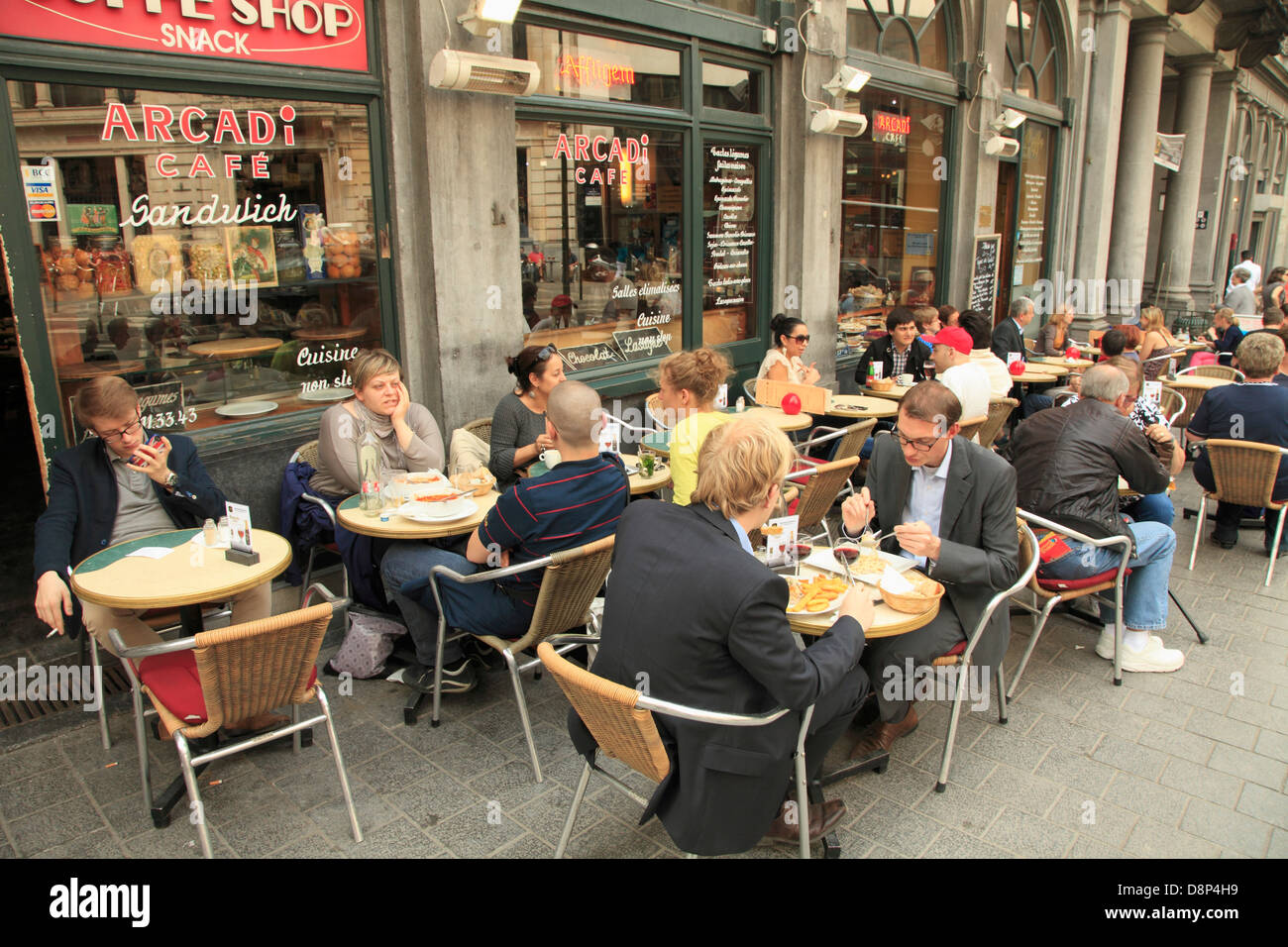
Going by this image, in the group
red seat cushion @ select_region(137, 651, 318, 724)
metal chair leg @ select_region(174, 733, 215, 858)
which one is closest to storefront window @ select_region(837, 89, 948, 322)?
red seat cushion @ select_region(137, 651, 318, 724)

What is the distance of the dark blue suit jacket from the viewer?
369 centimetres

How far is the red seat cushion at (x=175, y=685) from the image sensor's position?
3.08 meters

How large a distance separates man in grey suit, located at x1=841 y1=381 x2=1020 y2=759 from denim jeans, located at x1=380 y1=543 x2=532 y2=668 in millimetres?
1500

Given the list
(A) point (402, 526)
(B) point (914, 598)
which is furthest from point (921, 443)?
(A) point (402, 526)

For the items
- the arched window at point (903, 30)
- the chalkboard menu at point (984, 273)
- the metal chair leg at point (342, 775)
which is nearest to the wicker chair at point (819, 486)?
the metal chair leg at point (342, 775)

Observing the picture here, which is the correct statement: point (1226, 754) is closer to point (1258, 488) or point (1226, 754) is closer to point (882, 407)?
point (1258, 488)

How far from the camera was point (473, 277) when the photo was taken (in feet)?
18.9

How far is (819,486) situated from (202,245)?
11.8 feet

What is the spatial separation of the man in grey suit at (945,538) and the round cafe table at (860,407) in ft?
9.62

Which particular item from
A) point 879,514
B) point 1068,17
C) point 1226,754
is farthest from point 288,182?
point 1068,17

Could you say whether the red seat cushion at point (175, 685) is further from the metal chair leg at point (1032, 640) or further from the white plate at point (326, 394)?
the metal chair leg at point (1032, 640)

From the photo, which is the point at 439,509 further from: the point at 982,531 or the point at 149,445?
the point at 982,531

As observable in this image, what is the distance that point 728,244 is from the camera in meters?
8.30

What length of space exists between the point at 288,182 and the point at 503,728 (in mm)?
3345
